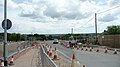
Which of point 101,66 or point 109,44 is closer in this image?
point 101,66

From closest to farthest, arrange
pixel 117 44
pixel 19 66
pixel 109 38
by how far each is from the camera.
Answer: pixel 19 66 → pixel 117 44 → pixel 109 38

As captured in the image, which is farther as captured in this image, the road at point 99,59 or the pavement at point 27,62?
the pavement at point 27,62

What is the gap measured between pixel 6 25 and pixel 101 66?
6219mm

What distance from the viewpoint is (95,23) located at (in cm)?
6550

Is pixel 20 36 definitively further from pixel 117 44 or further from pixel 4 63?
pixel 4 63

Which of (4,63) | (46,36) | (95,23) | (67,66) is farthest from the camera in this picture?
(46,36)

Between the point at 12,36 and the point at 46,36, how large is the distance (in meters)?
48.6

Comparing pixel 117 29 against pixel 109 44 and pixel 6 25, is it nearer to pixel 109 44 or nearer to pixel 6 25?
pixel 109 44

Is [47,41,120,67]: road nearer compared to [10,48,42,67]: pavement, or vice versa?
[47,41,120,67]: road

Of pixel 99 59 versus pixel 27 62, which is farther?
pixel 99 59

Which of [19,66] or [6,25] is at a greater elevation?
[6,25]

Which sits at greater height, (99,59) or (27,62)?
(99,59)

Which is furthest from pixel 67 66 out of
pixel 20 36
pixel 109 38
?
pixel 20 36

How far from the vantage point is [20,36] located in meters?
126
